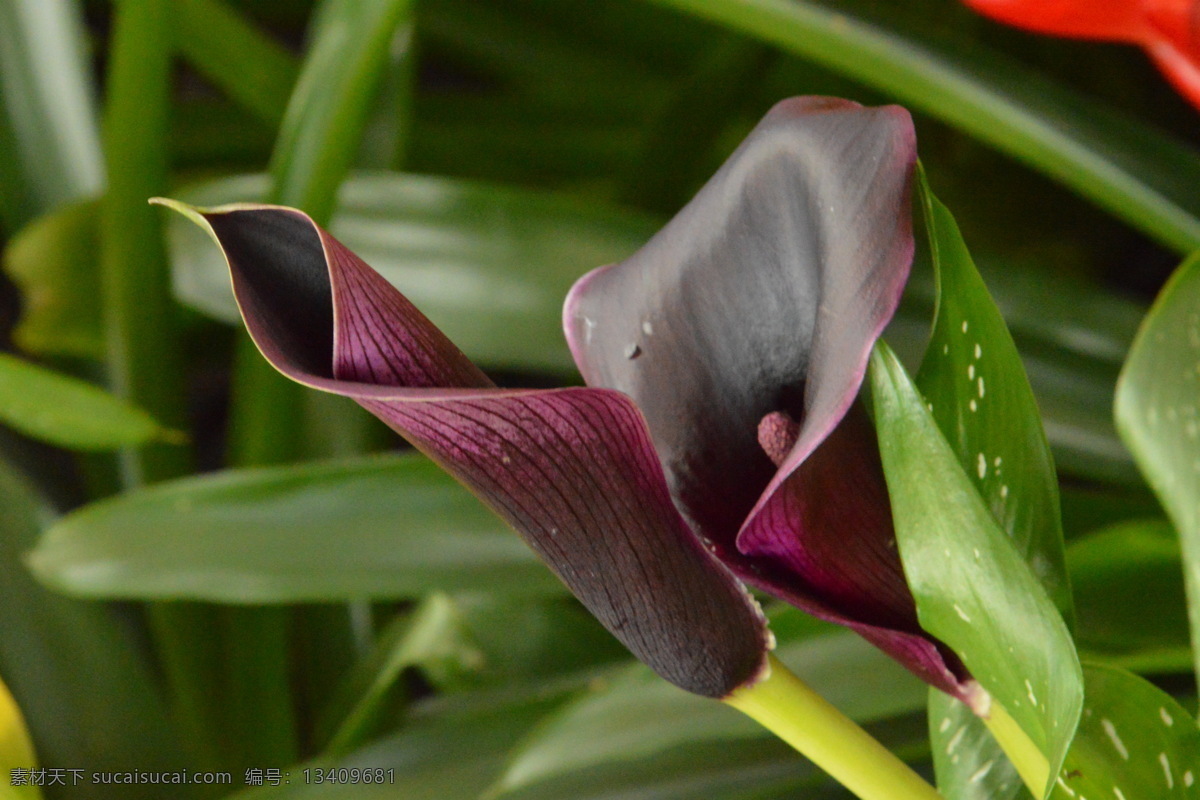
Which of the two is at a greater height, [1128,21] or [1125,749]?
[1128,21]

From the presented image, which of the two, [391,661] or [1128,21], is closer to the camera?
[1128,21]

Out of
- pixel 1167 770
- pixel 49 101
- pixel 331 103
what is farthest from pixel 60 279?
pixel 1167 770

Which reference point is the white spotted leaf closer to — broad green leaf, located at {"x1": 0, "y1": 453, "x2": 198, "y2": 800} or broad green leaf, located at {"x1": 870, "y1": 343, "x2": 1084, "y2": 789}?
broad green leaf, located at {"x1": 870, "y1": 343, "x2": 1084, "y2": 789}

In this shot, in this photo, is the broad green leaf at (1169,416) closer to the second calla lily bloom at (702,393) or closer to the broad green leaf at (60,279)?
the second calla lily bloom at (702,393)

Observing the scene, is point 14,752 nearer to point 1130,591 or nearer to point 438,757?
point 438,757

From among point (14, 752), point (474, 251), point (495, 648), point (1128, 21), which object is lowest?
point (495, 648)

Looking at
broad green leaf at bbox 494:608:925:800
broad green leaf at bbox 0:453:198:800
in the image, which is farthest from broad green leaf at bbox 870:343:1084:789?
broad green leaf at bbox 0:453:198:800

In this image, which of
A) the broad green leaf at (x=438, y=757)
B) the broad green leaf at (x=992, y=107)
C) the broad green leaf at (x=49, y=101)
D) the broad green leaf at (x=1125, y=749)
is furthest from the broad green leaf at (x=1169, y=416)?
the broad green leaf at (x=49, y=101)

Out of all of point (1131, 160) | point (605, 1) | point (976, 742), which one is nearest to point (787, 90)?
point (605, 1)
